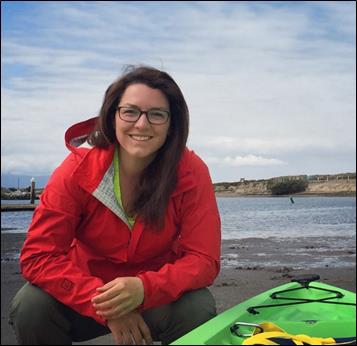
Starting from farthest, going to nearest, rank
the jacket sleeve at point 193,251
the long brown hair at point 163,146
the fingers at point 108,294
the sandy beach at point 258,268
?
the sandy beach at point 258,268 < the long brown hair at point 163,146 < the jacket sleeve at point 193,251 < the fingers at point 108,294

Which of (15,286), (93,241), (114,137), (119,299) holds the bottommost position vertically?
(15,286)

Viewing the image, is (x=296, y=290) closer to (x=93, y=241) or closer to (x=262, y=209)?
(x=93, y=241)

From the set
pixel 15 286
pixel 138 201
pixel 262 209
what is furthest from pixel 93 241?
pixel 262 209

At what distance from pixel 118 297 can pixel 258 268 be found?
14.5 feet

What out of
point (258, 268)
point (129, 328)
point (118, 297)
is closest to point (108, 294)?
point (118, 297)

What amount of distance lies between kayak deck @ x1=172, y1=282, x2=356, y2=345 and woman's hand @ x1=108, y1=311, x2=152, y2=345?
0.17 meters

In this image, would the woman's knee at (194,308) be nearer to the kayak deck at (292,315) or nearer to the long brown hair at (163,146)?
the kayak deck at (292,315)

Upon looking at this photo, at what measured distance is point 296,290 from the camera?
262cm

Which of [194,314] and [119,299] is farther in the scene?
[194,314]

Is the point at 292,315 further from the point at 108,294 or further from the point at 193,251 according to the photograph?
the point at 108,294

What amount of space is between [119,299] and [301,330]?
78cm

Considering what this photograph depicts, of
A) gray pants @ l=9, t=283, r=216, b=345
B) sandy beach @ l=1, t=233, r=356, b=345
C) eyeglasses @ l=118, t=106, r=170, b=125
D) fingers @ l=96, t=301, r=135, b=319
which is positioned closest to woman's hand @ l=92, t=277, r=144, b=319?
fingers @ l=96, t=301, r=135, b=319

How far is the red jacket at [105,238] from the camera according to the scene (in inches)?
72.2

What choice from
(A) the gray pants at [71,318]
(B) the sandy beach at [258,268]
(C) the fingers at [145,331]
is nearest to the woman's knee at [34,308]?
(A) the gray pants at [71,318]
